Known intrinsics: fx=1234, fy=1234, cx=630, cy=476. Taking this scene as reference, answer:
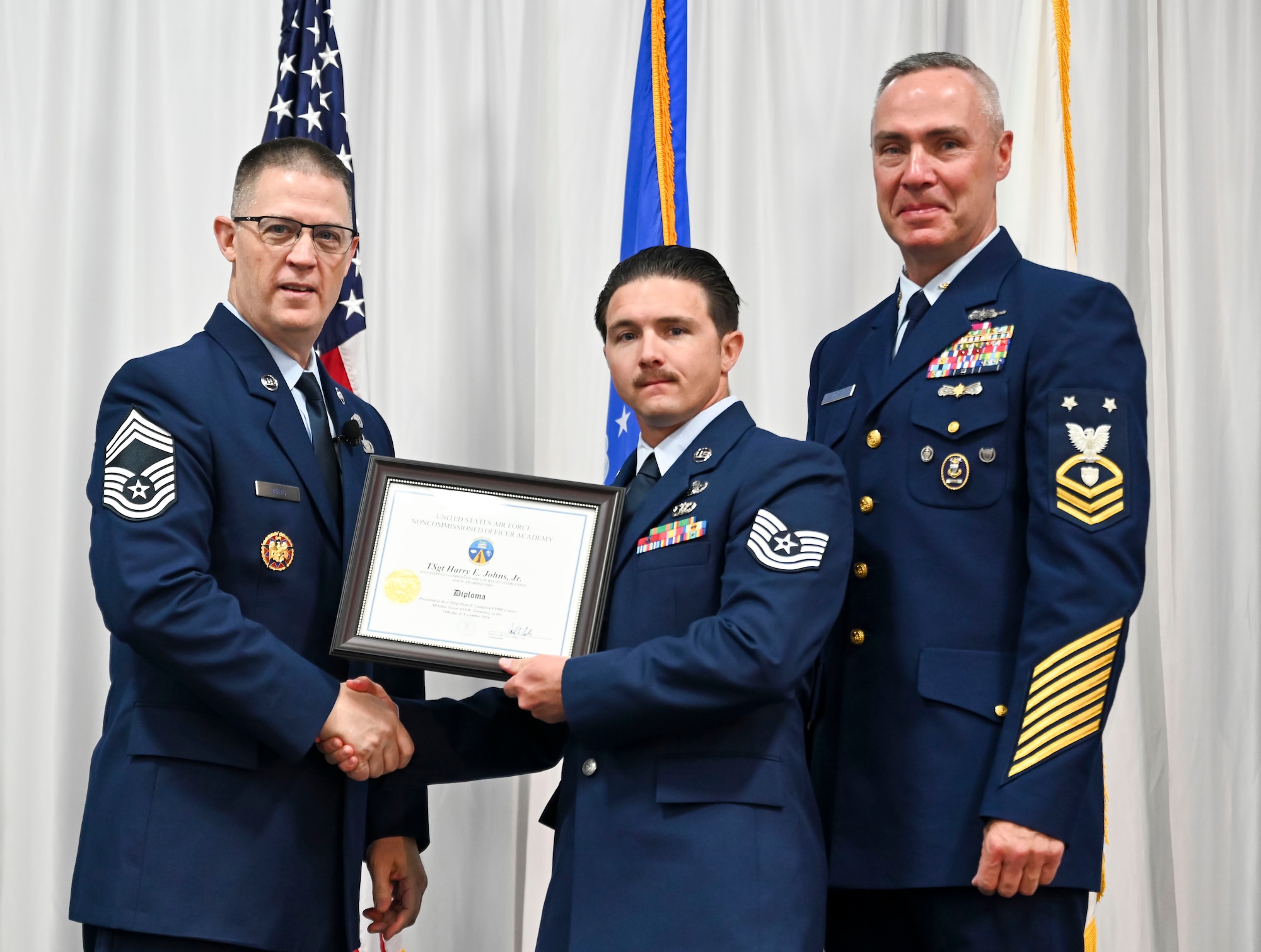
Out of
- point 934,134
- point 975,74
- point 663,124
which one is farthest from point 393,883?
point 663,124

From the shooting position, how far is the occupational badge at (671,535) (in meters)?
2.17

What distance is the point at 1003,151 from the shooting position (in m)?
2.44

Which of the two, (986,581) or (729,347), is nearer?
(986,581)

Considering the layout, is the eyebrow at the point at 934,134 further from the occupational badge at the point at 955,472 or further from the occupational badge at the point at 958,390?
the occupational badge at the point at 955,472

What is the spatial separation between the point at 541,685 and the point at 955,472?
81 cm

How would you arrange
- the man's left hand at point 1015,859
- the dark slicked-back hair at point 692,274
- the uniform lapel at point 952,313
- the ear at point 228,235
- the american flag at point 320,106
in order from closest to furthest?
the man's left hand at point 1015,859 → the uniform lapel at point 952,313 → the dark slicked-back hair at point 692,274 → the ear at point 228,235 → the american flag at point 320,106

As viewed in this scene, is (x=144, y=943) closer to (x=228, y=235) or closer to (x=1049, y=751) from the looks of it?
(x=228, y=235)

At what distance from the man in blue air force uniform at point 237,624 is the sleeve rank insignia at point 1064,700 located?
3.74 feet

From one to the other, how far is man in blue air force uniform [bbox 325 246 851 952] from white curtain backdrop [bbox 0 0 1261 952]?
1465 mm

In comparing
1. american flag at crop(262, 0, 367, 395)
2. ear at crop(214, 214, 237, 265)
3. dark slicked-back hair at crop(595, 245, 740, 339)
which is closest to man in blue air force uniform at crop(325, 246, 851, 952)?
dark slicked-back hair at crop(595, 245, 740, 339)

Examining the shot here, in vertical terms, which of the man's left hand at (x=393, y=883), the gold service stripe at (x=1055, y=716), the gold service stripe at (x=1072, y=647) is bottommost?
the man's left hand at (x=393, y=883)

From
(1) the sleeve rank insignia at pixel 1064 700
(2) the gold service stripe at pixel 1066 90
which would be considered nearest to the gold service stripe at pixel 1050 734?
(1) the sleeve rank insignia at pixel 1064 700

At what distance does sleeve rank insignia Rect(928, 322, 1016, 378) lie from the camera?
2193mm

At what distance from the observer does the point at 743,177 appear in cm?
388
